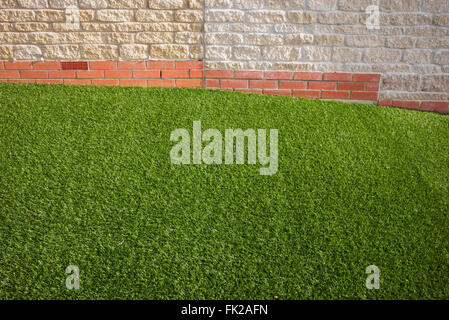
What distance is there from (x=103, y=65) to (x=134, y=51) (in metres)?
0.42

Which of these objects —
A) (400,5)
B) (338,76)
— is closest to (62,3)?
(338,76)

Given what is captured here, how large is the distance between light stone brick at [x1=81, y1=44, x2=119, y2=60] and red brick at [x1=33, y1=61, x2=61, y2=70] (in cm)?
34

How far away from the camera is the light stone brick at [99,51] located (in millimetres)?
3998

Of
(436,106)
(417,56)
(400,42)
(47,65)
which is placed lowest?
(436,106)

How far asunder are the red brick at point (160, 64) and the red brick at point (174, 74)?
59 millimetres

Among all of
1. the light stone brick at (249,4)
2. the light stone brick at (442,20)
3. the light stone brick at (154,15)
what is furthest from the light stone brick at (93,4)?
the light stone brick at (442,20)

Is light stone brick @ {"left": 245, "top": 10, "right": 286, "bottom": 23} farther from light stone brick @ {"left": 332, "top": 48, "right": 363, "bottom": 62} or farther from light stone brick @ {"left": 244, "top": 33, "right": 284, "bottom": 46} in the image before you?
light stone brick @ {"left": 332, "top": 48, "right": 363, "bottom": 62}

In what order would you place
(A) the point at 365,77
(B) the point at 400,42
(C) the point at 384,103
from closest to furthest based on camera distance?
(B) the point at 400,42
(A) the point at 365,77
(C) the point at 384,103

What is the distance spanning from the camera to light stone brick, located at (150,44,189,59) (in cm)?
398

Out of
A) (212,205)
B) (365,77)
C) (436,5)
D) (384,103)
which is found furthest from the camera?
(384,103)

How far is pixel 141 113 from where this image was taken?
3.49 metres

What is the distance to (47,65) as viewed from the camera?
4.06 m

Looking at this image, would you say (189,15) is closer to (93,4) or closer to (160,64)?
(160,64)

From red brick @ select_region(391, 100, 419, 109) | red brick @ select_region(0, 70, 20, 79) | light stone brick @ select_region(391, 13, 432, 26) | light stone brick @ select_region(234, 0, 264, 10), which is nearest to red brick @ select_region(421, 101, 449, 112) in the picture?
red brick @ select_region(391, 100, 419, 109)
